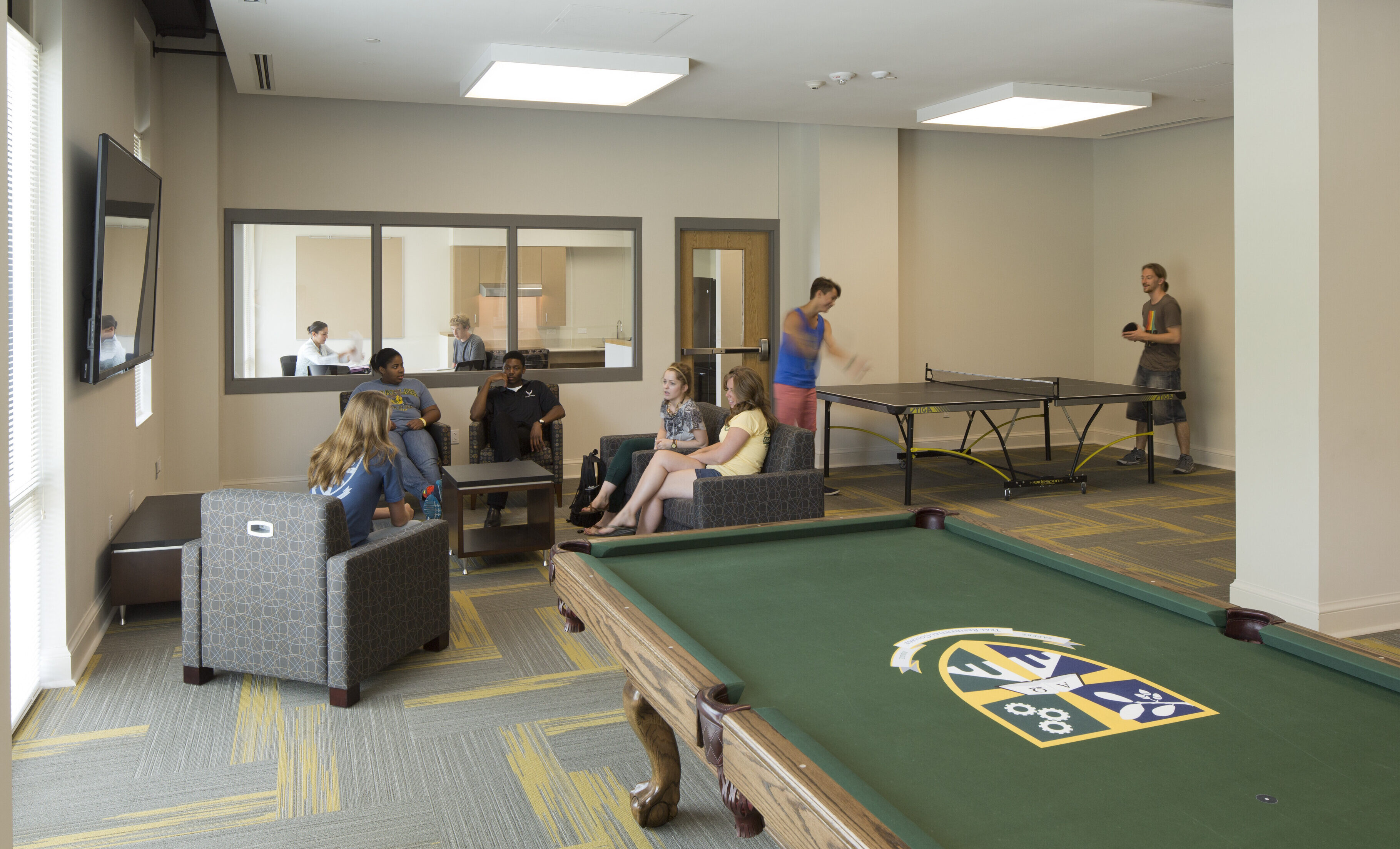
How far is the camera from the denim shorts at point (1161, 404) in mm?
8227

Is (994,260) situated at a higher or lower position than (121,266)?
higher

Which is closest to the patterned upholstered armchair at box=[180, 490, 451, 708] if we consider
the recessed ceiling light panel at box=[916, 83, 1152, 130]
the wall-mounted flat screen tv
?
the wall-mounted flat screen tv

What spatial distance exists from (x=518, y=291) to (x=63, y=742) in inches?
201

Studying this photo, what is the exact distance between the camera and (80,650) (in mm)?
3916

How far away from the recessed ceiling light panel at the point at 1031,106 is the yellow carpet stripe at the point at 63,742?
5.99 metres

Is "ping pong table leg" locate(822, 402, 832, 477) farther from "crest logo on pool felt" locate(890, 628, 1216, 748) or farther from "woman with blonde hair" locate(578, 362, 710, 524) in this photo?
"crest logo on pool felt" locate(890, 628, 1216, 748)

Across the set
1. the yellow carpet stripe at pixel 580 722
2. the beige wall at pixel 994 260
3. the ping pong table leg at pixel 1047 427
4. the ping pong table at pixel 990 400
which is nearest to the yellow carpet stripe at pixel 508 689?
the yellow carpet stripe at pixel 580 722

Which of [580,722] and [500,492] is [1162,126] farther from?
[580,722]

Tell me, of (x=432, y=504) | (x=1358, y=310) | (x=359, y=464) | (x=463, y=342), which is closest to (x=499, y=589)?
(x=432, y=504)

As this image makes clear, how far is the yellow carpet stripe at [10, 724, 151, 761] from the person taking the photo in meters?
3.17

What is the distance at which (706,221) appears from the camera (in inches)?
329

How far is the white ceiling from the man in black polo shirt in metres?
1.98

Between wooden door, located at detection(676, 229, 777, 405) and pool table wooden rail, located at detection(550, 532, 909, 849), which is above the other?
wooden door, located at detection(676, 229, 777, 405)

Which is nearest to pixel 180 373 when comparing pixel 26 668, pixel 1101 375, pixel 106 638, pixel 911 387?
pixel 106 638
